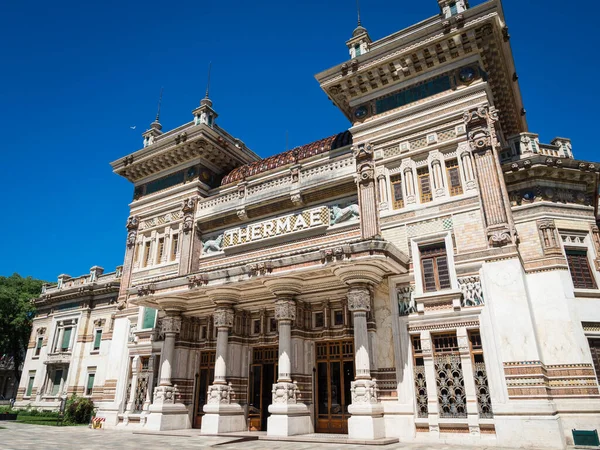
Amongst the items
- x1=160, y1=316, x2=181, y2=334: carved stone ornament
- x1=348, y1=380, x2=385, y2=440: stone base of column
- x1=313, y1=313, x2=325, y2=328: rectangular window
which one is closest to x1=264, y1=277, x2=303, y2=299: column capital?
x1=313, y1=313, x2=325, y2=328: rectangular window

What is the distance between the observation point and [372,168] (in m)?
18.6

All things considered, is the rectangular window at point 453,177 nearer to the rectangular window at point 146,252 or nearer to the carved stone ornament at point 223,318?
the carved stone ornament at point 223,318

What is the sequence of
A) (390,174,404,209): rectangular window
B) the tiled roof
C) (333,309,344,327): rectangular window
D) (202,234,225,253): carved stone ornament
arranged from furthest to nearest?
(202,234,225,253): carved stone ornament
the tiled roof
(333,309,344,327): rectangular window
(390,174,404,209): rectangular window

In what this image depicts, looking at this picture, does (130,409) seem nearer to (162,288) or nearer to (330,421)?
(162,288)

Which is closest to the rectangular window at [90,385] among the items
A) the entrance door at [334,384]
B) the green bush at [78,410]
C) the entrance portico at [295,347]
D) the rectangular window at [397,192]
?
the green bush at [78,410]

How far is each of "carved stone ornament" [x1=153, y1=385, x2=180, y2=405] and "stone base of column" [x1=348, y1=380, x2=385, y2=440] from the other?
9.36 metres

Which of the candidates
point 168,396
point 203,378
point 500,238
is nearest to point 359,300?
point 500,238

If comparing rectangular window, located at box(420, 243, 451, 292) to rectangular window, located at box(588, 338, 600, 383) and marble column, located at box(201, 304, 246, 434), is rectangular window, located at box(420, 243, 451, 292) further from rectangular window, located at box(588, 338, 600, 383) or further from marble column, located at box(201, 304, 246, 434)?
marble column, located at box(201, 304, 246, 434)

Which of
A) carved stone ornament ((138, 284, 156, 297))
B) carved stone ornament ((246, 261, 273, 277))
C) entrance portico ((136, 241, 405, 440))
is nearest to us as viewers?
entrance portico ((136, 241, 405, 440))

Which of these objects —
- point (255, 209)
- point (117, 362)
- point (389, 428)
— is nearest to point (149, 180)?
point (255, 209)

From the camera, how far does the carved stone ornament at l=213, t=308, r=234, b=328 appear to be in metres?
19.0

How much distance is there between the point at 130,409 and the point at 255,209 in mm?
11998

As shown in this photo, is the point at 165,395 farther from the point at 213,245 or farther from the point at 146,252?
the point at 146,252

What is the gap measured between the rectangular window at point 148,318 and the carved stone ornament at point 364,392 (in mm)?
12575
